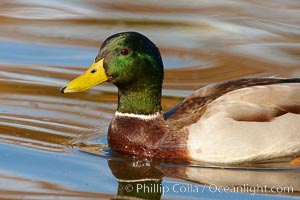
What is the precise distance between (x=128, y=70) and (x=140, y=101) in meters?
0.34

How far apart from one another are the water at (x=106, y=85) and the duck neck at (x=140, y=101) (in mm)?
441

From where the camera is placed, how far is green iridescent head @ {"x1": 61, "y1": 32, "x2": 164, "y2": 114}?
928 centimetres

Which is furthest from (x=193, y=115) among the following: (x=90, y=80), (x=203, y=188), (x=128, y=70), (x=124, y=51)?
(x=203, y=188)

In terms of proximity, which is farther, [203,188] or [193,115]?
[193,115]

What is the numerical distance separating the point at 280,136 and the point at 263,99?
1.14 feet

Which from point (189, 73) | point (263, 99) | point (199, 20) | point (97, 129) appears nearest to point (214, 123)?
point (263, 99)

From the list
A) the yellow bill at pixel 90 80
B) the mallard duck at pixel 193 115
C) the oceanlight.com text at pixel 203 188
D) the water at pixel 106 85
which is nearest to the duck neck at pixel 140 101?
the mallard duck at pixel 193 115

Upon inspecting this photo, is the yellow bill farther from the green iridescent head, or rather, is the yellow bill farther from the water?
the water

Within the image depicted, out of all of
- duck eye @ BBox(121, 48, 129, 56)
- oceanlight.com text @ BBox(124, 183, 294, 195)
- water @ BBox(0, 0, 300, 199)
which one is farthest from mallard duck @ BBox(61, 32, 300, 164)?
oceanlight.com text @ BBox(124, 183, 294, 195)

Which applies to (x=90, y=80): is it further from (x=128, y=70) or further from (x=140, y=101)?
(x=140, y=101)

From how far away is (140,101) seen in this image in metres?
9.55

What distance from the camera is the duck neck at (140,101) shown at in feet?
31.1

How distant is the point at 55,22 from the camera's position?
45.1 ft

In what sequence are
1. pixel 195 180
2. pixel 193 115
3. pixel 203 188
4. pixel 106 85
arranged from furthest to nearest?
pixel 106 85, pixel 193 115, pixel 195 180, pixel 203 188
